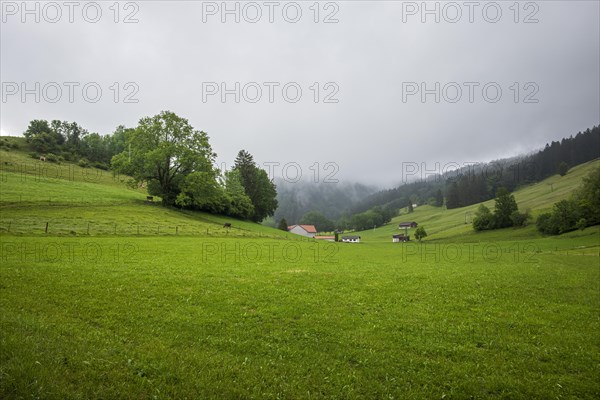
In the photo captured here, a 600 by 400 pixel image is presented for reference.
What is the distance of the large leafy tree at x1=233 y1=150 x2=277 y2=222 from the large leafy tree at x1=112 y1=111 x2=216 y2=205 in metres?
30.1

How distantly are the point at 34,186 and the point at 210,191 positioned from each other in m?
34.2

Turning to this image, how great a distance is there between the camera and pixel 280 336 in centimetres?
1098

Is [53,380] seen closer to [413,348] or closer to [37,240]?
[413,348]

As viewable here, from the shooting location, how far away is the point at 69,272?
17141mm

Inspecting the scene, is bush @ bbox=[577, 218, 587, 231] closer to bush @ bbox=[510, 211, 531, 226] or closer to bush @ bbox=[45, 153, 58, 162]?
bush @ bbox=[510, 211, 531, 226]

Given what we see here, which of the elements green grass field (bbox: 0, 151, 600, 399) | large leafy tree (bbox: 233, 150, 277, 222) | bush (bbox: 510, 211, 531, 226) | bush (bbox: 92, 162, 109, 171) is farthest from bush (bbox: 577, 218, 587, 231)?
bush (bbox: 92, 162, 109, 171)

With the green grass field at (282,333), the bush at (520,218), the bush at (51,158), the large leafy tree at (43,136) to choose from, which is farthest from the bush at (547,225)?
the large leafy tree at (43,136)

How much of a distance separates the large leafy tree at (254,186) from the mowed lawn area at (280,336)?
82523 millimetres

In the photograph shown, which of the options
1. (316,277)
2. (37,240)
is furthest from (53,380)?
(37,240)

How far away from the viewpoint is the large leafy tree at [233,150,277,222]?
335 feet

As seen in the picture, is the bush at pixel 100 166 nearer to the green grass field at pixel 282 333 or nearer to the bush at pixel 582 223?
the green grass field at pixel 282 333

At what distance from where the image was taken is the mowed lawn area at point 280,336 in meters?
7.87

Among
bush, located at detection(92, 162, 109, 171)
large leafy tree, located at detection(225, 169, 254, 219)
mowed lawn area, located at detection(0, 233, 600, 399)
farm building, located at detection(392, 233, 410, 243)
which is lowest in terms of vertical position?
farm building, located at detection(392, 233, 410, 243)

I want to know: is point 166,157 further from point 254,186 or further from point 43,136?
point 43,136
